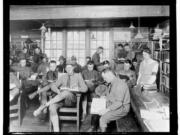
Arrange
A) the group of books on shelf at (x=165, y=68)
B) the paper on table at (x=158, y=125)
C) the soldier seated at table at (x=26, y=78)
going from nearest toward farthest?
the paper on table at (x=158, y=125)
the group of books on shelf at (x=165, y=68)
the soldier seated at table at (x=26, y=78)

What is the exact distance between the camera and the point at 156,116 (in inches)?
105

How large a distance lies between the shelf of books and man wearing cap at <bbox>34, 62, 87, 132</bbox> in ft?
3.17

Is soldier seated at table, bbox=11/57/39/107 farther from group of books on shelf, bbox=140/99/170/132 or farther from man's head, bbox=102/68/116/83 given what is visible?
group of books on shelf, bbox=140/99/170/132

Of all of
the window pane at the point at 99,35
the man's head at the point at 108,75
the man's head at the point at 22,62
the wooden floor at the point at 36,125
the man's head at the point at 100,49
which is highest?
the window pane at the point at 99,35

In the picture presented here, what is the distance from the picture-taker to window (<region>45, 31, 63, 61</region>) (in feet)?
9.08

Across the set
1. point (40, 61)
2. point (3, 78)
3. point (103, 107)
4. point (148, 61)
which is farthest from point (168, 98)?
point (3, 78)

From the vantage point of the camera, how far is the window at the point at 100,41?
2766mm

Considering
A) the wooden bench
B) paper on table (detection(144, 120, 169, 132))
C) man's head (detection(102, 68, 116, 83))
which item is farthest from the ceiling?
paper on table (detection(144, 120, 169, 132))

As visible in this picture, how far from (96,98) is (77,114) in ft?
1.00


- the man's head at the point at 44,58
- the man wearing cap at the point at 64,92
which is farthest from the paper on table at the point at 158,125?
the man's head at the point at 44,58

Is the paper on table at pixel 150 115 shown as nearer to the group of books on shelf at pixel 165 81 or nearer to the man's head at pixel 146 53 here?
the group of books on shelf at pixel 165 81

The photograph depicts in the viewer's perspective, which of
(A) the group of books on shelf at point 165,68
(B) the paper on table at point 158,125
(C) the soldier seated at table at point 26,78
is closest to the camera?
(B) the paper on table at point 158,125

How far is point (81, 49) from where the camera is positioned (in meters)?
2.78
